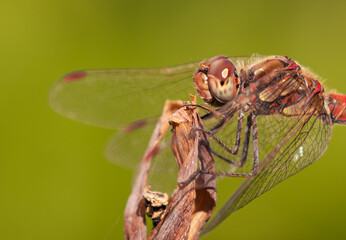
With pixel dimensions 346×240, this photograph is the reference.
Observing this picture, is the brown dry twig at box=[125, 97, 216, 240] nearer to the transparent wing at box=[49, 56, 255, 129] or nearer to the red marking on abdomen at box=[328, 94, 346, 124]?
the transparent wing at box=[49, 56, 255, 129]

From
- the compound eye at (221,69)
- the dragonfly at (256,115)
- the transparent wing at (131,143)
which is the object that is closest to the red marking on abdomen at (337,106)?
the dragonfly at (256,115)

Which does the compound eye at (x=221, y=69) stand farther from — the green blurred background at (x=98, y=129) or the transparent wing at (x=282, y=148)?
the green blurred background at (x=98, y=129)

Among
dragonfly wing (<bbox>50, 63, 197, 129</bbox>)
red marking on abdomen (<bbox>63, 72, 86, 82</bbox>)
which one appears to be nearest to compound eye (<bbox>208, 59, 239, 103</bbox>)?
dragonfly wing (<bbox>50, 63, 197, 129</bbox>)

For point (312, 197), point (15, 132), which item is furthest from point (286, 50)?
point (15, 132)

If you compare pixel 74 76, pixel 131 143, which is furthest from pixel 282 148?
pixel 74 76

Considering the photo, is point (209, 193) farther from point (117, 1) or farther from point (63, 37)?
point (117, 1)

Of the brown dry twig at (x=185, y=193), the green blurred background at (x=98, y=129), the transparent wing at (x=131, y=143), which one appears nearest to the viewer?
the brown dry twig at (x=185, y=193)
